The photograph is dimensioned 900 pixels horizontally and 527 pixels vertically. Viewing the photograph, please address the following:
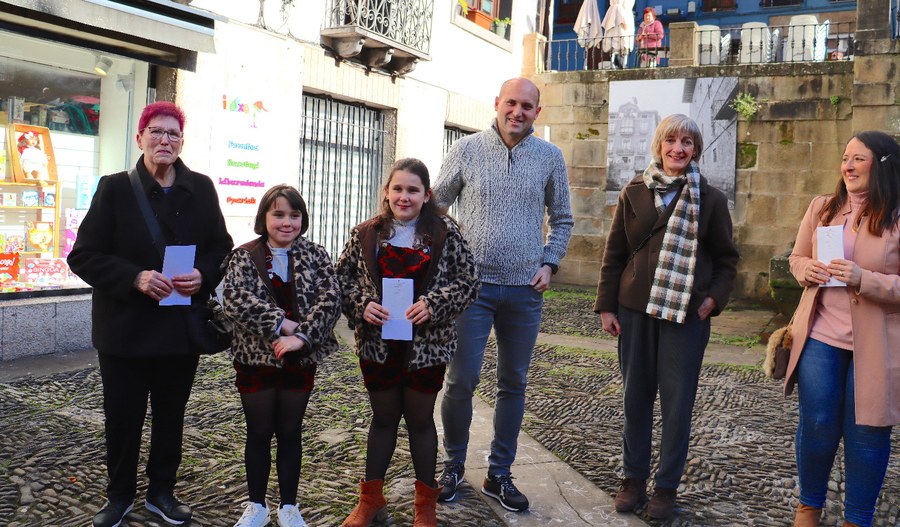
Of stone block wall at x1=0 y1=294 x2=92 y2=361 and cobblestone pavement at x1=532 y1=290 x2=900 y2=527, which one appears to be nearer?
cobblestone pavement at x1=532 y1=290 x2=900 y2=527

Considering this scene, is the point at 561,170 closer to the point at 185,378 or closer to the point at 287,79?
the point at 185,378

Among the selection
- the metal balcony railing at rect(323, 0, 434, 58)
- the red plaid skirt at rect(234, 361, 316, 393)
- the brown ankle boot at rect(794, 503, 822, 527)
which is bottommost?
the brown ankle boot at rect(794, 503, 822, 527)

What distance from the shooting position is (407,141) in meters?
12.3

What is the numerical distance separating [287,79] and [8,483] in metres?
6.81

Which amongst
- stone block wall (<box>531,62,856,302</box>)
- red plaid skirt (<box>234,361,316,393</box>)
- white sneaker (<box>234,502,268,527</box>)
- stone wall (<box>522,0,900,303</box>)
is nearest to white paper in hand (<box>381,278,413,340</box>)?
red plaid skirt (<box>234,361,316,393</box>)

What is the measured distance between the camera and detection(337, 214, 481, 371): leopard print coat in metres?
3.47

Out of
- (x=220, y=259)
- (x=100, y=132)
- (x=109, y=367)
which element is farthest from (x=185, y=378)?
(x=100, y=132)

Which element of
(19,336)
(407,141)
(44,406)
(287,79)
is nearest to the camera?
(44,406)

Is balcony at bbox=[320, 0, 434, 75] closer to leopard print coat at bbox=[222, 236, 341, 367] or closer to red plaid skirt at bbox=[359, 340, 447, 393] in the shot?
leopard print coat at bbox=[222, 236, 341, 367]

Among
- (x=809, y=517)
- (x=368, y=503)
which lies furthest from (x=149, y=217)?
(x=809, y=517)

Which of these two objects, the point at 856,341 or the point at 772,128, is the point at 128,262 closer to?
the point at 856,341

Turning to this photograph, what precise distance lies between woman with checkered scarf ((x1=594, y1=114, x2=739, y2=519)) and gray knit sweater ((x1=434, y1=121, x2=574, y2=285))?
0.37m

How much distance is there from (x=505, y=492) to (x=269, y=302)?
4.81 ft

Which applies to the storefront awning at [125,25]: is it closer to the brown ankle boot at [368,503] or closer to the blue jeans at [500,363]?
the blue jeans at [500,363]
